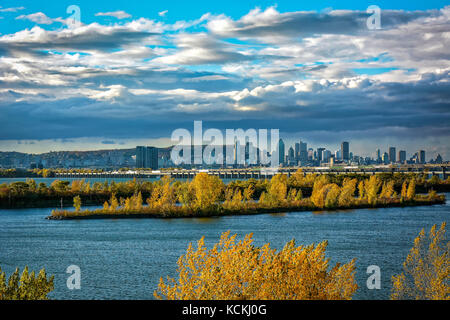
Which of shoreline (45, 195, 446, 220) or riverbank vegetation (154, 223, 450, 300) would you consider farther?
shoreline (45, 195, 446, 220)

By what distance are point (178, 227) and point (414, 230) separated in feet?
54.7

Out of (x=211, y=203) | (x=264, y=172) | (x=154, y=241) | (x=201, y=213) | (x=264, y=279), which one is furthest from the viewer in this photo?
(x=264, y=172)

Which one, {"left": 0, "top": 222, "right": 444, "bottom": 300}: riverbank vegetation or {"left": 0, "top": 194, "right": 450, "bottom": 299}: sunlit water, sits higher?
A: {"left": 0, "top": 222, "right": 444, "bottom": 300}: riverbank vegetation

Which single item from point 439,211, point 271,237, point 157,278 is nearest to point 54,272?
point 157,278

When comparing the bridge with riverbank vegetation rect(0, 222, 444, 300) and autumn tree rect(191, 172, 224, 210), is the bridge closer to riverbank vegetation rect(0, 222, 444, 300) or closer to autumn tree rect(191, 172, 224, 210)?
autumn tree rect(191, 172, 224, 210)

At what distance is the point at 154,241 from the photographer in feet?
106

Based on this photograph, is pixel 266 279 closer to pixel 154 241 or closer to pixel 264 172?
pixel 154 241

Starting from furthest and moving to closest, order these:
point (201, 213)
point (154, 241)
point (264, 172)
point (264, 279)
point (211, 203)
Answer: point (264, 172) → point (211, 203) → point (201, 213) → point (154, 241) → point (264, 279)

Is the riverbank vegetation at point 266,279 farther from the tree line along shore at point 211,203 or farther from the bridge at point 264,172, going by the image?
the bridge at point 264,172

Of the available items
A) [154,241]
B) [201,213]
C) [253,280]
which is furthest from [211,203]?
[253,280]

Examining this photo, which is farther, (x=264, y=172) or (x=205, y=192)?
(x=264, y=172)

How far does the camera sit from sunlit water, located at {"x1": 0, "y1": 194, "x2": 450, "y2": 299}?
69.5 ft

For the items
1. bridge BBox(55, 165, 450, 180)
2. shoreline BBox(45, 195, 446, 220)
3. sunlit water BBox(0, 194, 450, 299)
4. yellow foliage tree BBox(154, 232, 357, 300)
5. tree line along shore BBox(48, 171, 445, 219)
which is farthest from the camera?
bridge BBox(55, 165, 450, 180)

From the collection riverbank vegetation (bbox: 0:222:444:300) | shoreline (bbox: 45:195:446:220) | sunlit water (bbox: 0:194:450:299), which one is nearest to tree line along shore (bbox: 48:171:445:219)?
shoreline (bbox: 45:195:446:220)
